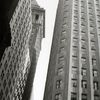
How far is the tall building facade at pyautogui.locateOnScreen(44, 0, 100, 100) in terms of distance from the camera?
42191 millimetres

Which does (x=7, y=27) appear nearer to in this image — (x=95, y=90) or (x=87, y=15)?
(x=95, y=90)

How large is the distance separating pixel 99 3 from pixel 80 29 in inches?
806

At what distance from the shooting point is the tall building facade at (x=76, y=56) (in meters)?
42.2

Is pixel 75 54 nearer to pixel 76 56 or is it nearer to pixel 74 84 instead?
pixel 76 56

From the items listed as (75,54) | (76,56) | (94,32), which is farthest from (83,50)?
(94,32)

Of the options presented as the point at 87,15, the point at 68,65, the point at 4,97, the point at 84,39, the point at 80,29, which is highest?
the point at 87,15

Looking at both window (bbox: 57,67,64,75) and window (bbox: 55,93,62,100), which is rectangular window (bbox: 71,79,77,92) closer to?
window (bbox: 55,93,62,100)

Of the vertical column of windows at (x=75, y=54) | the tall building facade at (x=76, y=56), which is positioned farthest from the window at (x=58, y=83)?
the vertical column of windows at (x=75, y=54)

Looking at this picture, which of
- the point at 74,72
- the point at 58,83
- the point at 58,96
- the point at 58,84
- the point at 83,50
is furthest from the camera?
the point at 83,50

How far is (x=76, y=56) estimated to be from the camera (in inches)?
1982

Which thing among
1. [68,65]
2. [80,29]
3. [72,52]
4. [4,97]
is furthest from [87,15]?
[4,97]

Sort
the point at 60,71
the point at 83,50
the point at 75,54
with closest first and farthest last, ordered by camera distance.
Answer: the point at 60,71, the point at 75,54, the point at 83,50

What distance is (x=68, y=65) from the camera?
46812 mm

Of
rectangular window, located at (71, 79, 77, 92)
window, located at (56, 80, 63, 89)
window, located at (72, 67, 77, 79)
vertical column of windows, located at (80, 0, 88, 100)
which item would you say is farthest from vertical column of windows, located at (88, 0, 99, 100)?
window, located at (56, 80, 63, 89)
